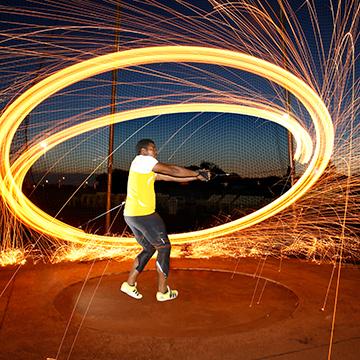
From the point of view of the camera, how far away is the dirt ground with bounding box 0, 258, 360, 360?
11.5 ft

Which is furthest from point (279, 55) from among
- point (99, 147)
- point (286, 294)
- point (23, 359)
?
point (23, 359)

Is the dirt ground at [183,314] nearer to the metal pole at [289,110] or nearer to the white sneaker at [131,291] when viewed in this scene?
the white sneaker at [131,291]

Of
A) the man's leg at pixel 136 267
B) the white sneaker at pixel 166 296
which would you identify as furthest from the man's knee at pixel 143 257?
the white sneaker at pixel 166 296

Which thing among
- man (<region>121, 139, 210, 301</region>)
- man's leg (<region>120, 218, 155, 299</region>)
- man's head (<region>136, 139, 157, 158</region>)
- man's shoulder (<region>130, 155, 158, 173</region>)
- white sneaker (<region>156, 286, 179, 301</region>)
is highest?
man's head (<region>136, 139, 157, 158</region>)

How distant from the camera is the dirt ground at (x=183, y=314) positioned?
3.52 m

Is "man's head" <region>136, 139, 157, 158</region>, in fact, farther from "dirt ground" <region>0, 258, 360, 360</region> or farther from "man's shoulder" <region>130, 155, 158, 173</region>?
"dirt ground" <region>0, 258, 360, 360</region>

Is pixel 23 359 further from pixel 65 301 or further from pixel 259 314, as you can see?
pixel 259 314

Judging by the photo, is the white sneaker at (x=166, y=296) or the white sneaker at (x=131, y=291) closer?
the white sneaker at (x=166, y=296)

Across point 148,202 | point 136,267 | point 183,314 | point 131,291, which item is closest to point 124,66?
point 148,202

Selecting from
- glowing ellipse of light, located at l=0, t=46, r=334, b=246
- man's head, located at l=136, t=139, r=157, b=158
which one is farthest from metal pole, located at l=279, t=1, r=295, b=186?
man's head, located at l=136, t=139, r=157, b=158

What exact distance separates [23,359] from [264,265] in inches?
188

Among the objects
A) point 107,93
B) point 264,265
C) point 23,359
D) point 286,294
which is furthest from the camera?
point 107,93

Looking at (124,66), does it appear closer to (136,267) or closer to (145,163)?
(145,163)

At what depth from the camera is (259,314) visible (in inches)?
181
